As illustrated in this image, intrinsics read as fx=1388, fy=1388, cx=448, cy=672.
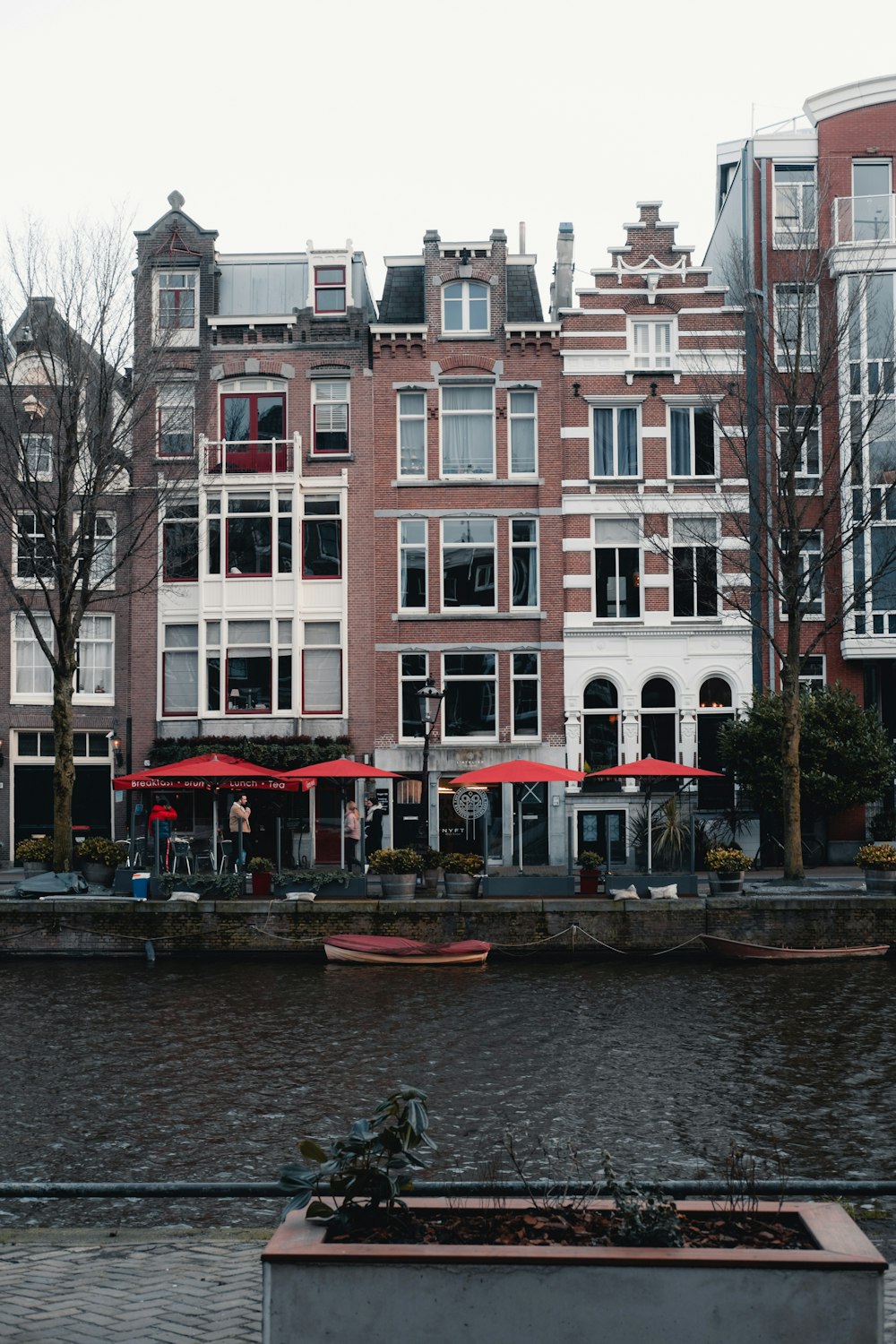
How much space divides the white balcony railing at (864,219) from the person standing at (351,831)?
70.9 ft

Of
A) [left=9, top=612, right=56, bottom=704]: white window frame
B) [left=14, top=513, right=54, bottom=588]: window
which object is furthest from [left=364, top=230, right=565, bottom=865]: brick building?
[left=9, top=612, right=56, bottom=704]: white window frame

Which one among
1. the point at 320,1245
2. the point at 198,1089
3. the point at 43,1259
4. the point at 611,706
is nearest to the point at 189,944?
the point at 198,1089

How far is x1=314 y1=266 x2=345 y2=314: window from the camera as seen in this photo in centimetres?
4188

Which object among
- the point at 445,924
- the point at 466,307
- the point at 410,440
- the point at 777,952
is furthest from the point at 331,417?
the point at 777,952

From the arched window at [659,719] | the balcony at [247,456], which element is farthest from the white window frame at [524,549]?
the balcony at [247,456]

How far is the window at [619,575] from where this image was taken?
1603 inches

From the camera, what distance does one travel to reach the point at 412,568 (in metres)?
41.2

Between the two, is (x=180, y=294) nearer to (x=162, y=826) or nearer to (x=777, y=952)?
(x=162, y=826)

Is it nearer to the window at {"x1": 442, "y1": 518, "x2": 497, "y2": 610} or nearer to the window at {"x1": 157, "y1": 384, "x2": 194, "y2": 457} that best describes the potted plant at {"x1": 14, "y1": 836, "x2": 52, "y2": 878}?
the window at {"x1": 157, "y1": 384, "x2": 194, "y2": 457}

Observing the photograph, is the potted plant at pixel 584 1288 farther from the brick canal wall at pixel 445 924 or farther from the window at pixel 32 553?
the window at pixel 32 553

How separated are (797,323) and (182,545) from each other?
60.9 feet

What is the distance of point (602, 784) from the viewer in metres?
39.4

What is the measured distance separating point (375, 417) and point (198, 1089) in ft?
91.7

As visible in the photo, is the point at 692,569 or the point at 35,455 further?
the point at 692,569
